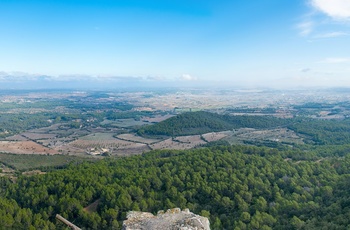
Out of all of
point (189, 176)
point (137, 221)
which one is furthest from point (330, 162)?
point (137, 221)

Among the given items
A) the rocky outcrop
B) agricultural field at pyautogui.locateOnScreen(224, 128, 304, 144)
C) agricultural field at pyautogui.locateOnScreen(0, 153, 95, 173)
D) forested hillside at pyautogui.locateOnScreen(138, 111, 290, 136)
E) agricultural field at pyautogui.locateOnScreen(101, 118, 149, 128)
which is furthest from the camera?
agricultural field at pyautogui.locateOnScreen(101, 118, 149, 128)

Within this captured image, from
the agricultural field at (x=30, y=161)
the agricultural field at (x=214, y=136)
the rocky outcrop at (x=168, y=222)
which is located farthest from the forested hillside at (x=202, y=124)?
the rocky outcrop at (x=168, y=222)

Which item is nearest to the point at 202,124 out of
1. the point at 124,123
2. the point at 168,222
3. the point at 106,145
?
the point at 106,145

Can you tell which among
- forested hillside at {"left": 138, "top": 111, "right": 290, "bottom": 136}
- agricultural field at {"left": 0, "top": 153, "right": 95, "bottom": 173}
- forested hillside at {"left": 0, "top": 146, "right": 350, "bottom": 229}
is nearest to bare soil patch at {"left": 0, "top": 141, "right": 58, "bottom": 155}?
agricultural field at {"left": 0, "top": 153, "right": 95, "bottom": 173}

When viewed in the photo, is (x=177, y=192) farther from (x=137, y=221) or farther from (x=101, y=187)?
(x=137, y=221)

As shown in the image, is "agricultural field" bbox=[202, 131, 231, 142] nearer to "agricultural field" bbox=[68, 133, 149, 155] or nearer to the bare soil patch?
"agricultural field" bbox=[68, 133, 149, 155]

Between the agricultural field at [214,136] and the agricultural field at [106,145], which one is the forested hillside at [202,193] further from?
the agricultural field at [214,136]
